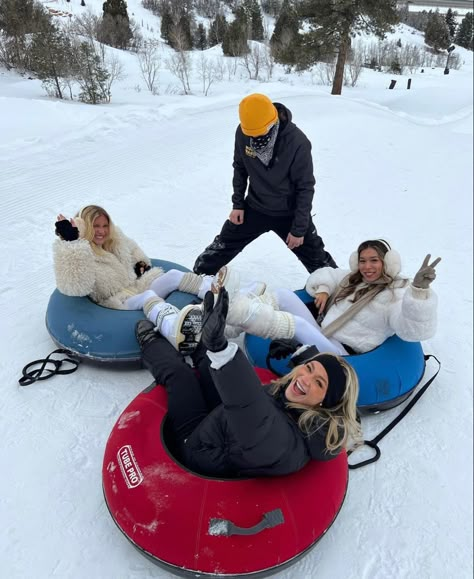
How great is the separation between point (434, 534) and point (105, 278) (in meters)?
2.38

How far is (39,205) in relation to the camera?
5219 millimetres

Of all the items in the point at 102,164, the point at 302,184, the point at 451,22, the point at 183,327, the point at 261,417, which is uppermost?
the point at 451,22

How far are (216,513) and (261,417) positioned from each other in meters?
0.43

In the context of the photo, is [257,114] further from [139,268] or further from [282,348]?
[282,348]

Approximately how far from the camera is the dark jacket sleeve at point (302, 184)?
3.08 m

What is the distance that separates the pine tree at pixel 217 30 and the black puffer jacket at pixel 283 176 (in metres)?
8.16

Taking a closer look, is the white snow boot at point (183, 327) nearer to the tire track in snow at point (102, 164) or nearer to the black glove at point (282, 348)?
the black glove at point (282, 348)

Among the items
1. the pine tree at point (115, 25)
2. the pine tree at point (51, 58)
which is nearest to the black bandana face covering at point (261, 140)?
the pine tree at point (51, 58)

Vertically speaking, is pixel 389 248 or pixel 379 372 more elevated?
pixel 389 248

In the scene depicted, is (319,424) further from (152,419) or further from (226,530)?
(152,419)

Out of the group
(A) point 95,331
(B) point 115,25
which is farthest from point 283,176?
(B) point 115,25

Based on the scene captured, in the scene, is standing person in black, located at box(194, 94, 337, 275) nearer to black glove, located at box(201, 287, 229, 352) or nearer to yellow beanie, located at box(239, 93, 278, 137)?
yellow beanie, located at box(239, 93, 278, 137)

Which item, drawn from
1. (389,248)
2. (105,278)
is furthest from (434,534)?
(105,278)

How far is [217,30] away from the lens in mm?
10516
